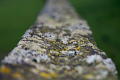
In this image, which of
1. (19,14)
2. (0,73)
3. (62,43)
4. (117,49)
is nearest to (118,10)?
(117,49)

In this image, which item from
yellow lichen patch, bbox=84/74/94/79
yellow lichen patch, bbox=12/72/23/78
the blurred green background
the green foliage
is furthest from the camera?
the blurred green background

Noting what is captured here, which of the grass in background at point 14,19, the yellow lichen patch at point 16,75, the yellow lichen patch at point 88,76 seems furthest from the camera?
the grass in background at point 14,19

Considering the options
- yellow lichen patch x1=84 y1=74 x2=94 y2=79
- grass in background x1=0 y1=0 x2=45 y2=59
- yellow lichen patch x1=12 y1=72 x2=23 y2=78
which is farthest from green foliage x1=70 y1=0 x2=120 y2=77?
yellow lichen patch x1=12 y1=72 x2=23 y2=78

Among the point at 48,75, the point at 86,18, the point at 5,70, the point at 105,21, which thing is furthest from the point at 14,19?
the point at 5,70

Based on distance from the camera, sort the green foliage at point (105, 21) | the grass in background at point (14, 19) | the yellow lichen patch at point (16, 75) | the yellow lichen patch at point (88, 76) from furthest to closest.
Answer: the grass in background at point (14, 19) → the green foliage at point (105, 21) → the yellow lichen patch at point (88, 76) → the yellow lichen patch at point (16, 75)

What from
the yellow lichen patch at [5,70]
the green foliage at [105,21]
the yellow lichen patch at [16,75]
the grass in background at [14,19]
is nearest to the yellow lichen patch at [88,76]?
the yellow lichen patch at [16,75]

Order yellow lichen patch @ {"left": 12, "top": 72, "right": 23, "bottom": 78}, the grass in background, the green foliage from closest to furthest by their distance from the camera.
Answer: yellow lichen patch @ {"left": 12, "top": 72, "right": 23, "bottom": 78}, the green foliage, the grass in background

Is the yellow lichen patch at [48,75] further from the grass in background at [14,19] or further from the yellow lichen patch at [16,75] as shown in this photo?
the grass in background at [14,19]

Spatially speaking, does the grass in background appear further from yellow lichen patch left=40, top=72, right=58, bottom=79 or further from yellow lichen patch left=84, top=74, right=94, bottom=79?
yellow lichen patch left=84, top=74, right=94, bottom=79

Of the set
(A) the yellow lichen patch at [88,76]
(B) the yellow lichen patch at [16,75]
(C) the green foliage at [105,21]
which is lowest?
(B) the yellow lichen patch at [16,75]

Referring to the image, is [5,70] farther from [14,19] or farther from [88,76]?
[14,19]
